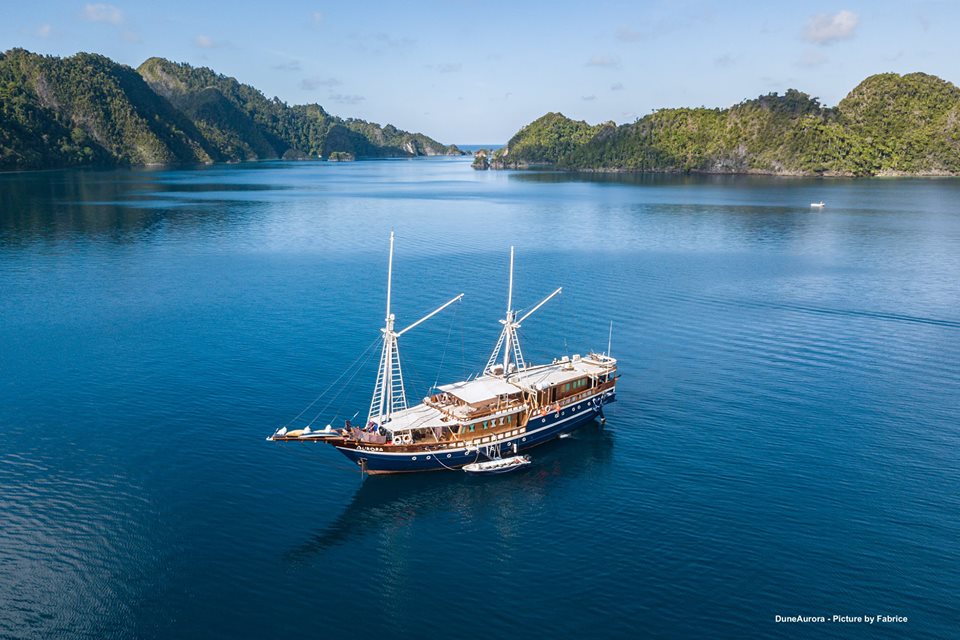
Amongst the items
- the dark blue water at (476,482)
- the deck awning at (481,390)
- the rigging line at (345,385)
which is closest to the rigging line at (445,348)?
the dark blue water at (476,482)

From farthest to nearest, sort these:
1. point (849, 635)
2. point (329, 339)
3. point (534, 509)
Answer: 1. point (329, 339)
2. point (534, 509)
3. point (849, 635)

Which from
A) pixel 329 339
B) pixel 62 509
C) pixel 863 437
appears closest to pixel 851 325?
pixel 863 437

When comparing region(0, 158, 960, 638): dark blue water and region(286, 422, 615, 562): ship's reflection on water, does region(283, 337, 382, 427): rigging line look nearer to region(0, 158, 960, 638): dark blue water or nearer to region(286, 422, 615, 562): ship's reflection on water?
region(0, 158, 960, 638): dark blue water

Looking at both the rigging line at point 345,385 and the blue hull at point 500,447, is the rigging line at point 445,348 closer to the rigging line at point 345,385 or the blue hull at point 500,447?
the rigging line at point 345,385

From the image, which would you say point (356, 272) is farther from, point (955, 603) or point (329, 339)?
point (955, 603)

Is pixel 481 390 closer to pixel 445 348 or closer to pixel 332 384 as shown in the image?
pixel 332 384

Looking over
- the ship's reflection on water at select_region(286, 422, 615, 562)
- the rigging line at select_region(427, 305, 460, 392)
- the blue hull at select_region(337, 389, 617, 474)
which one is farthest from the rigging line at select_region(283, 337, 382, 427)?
the ship's reflection on water at select_region(286, 422, 615, 562)
